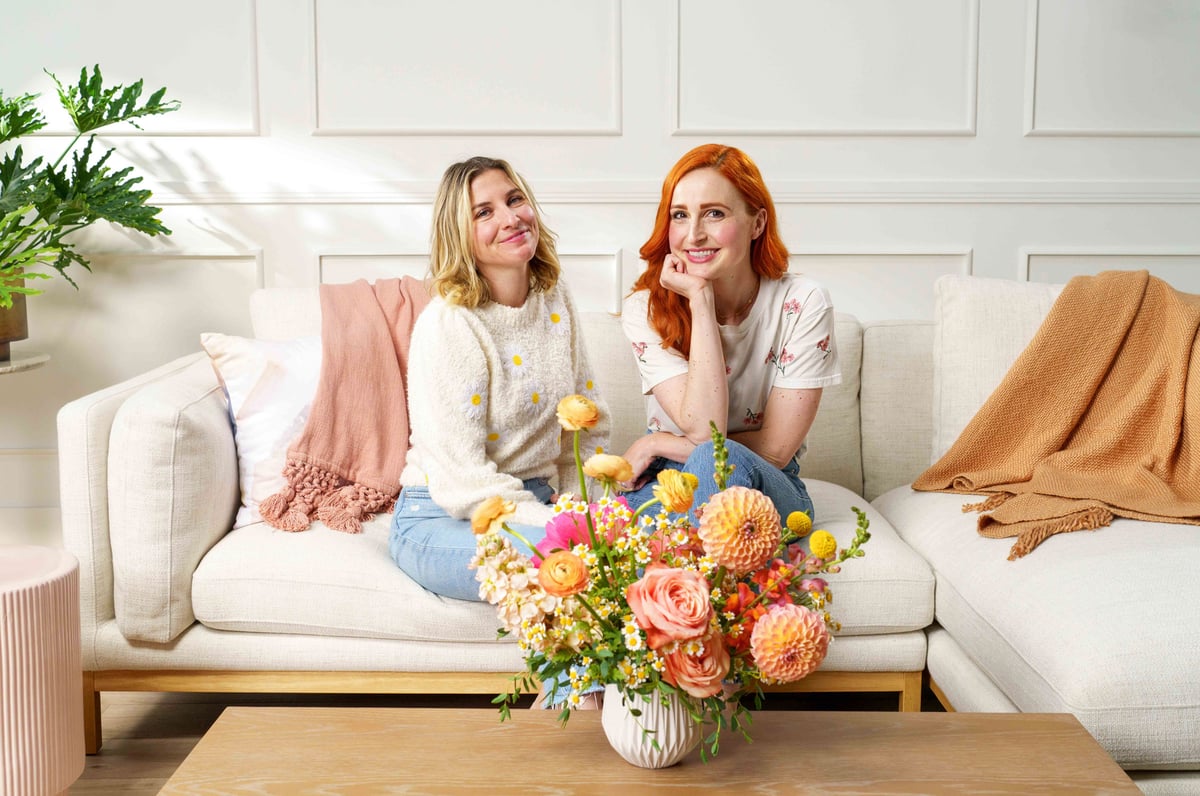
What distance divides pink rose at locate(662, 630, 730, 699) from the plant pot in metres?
2.23

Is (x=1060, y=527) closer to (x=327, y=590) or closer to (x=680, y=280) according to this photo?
(x=680, y=280)

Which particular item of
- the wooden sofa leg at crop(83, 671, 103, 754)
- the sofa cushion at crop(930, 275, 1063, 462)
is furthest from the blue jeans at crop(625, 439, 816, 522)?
the wooden sofa leg at crop(83, 671, 103, 754)

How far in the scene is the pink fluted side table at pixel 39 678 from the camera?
5.10ft

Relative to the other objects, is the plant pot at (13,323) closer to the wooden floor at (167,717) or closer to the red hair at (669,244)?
the wooden floor at (167,717)

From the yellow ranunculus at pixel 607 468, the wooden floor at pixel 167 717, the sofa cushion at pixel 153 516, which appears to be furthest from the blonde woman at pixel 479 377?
the yellow ranunculus at pixel 607 468

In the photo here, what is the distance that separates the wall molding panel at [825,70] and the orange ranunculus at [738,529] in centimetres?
210

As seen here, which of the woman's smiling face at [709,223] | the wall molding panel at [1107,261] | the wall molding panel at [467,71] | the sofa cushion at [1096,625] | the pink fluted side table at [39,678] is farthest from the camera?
the wall molding panel at [1107,261]

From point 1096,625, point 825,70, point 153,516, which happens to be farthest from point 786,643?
point 825,70

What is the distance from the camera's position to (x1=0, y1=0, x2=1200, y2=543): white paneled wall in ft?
9.62

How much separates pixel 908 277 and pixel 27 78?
2475 mm

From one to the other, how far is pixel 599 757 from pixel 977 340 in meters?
1.51

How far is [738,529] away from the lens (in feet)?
3.35

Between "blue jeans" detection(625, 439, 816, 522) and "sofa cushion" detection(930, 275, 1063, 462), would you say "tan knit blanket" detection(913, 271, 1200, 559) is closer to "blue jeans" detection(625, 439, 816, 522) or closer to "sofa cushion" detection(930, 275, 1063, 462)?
"sofa cushion" detection(930, 275, 1063, 462)

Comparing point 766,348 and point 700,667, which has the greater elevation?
point 766,348
